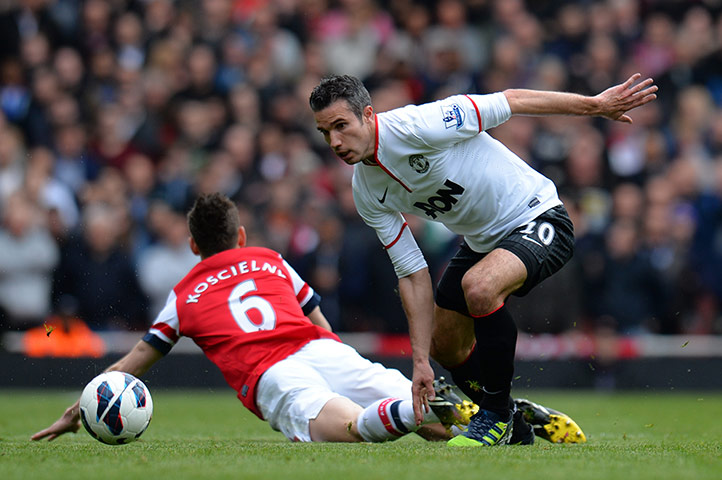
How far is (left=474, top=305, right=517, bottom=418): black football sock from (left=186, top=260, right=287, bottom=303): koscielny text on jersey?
149 centimetres

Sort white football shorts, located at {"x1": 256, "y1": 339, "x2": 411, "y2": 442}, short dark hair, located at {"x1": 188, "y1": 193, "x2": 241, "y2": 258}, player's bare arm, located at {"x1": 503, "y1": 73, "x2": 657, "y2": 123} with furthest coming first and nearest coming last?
short dark hair, located at {"x1": 188, "y1": 193, "x2": 241, "y2": 258}
white football shorts, located at {"x1": 256, "y1": 339, "x2": 411, "y2": 442}
player's bare arm, located at {"x1": 503, "y1": 73, "x2": 657, "y2": 123}

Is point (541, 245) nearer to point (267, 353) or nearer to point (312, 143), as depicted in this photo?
point (267, 353)

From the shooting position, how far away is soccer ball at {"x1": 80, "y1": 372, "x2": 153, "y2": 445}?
5.65 metres

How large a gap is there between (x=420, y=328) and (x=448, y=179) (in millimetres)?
854

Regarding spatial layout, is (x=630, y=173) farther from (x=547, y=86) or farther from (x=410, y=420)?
(x=410, y=420)

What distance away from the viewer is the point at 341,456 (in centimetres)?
504

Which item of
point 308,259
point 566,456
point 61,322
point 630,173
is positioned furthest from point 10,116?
point 566,456

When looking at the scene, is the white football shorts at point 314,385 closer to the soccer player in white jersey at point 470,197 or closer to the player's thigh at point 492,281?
the soccer player in white jersey at point 470,197

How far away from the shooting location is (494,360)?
18.5ft

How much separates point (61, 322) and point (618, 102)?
7606 mm

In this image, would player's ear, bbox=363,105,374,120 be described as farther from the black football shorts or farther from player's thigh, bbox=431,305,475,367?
player's thigh, bbox=431,305,475,367

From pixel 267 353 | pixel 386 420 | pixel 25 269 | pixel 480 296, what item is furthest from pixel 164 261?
pixel 480 296

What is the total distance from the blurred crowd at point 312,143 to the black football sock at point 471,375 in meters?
5.10

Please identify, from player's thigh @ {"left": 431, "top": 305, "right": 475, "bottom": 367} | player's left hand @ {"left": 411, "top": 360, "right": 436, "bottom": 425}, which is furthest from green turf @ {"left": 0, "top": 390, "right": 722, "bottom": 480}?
player's thigh @ {"left": 431, "top": 305, "right": 475, "bottom": 367}
